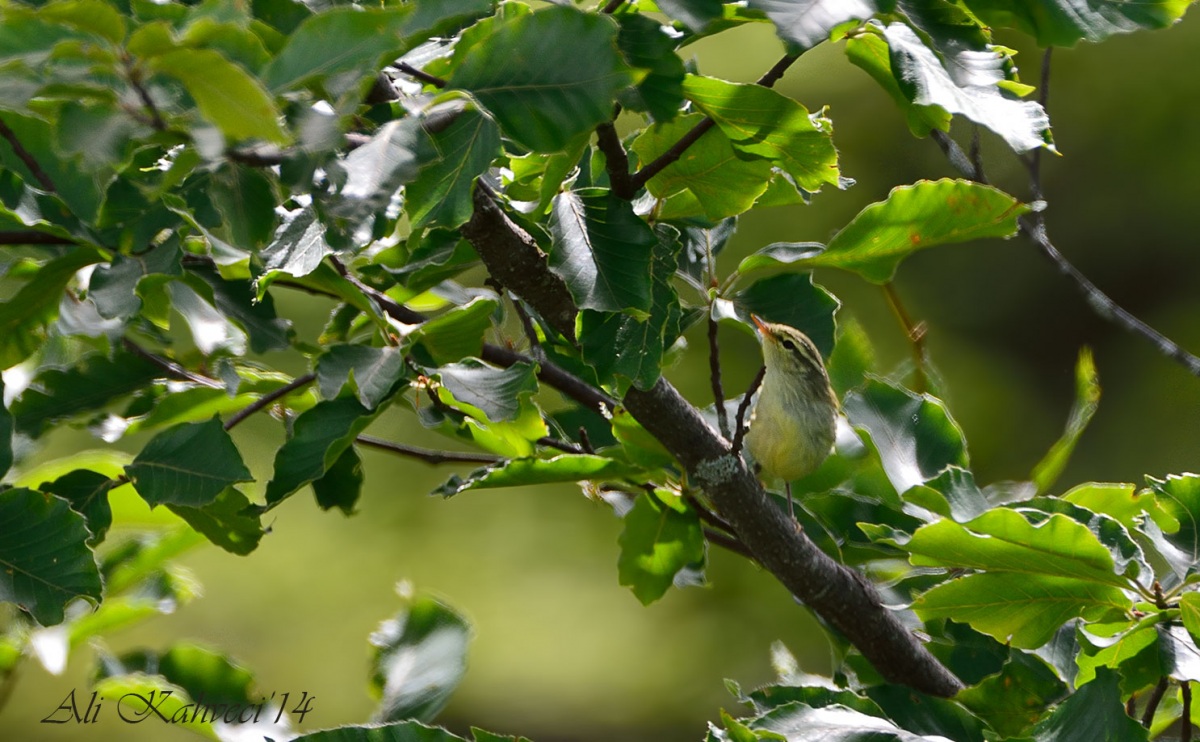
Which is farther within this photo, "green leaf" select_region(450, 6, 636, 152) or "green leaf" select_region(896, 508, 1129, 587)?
"green leaf" select_region(896, 508, 1129, 587)

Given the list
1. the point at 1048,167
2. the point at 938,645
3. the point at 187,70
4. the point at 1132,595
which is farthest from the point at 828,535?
the point at 1048,167

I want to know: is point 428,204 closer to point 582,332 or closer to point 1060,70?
point 582,332

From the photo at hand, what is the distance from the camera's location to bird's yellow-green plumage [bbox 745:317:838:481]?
1403mm

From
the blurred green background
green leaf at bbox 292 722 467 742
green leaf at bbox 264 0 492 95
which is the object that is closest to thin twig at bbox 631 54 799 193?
green leaf at bbox 264 0 492 95

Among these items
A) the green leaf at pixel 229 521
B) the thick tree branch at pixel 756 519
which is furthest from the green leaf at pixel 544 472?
the green leaf at pixel 229 521

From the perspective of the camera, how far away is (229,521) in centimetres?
94

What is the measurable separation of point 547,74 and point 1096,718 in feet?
1.85

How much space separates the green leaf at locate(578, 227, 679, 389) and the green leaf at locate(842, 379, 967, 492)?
1.00 ft

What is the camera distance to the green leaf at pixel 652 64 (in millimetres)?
625

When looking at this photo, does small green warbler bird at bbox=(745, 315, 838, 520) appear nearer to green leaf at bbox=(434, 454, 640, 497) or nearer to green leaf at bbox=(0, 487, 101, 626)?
green leaf at bbox=(434, 454, 640, 497)

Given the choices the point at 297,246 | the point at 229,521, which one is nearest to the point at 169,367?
the point at 229,521

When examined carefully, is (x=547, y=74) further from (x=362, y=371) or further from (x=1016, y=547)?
(x=1016, y=547)

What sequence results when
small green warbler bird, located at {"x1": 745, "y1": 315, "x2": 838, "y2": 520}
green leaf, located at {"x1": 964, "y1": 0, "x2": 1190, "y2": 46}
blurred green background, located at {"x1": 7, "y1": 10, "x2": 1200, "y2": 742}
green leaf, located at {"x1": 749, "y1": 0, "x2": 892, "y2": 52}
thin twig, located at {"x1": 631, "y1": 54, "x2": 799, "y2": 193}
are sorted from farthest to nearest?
1. blurred green background, located at {"x1": 7, "y1": 10, "x2": 1200, "y2": 742}
2. small green warbler bird, located at {"x1": 745, "y1": 315, "x2": 838, "y2": 520}
3. thin twig, located at {"x1": 631, "y1": 54, "x2": 799, "y2": 193}
4. green leaf, located at {"x1": 964, "y1": 0, "x2": 1190, "y2": 46}
5. green leaf, located at {"x1": 749, "y1": 0, "x2": 892, "y2": 52}

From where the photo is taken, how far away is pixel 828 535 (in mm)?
1077
